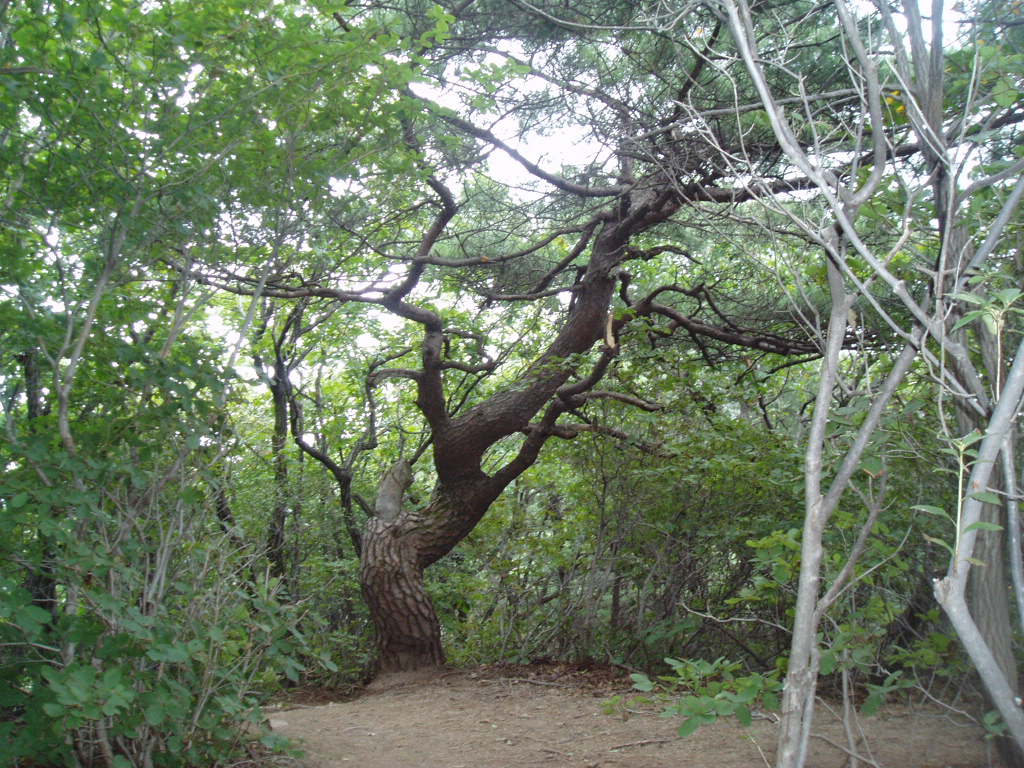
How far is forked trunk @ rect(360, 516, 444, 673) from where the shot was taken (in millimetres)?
6723

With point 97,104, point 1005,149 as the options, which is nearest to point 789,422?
point 1005,149

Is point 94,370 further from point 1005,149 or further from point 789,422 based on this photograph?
point 789,422

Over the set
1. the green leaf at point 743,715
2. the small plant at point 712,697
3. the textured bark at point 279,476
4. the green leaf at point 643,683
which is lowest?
the green leaf at point 743,715

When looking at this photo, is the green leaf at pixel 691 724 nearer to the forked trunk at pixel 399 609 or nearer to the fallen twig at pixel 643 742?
the fallen twig at pixel 643 742

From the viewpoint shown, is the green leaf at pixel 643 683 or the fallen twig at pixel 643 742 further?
the fallen twig at pixel 643 742

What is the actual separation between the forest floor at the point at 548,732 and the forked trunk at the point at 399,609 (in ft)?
1.12

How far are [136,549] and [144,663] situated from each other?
511mm

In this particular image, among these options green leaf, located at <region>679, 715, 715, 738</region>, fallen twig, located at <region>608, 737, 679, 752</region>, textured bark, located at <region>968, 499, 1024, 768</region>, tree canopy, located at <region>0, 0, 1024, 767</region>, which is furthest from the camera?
fallen twig, located at <region>608, 737, 679, 752</region>

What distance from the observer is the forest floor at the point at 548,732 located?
3.49 m

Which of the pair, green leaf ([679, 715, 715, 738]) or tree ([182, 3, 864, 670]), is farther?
tree ([182, 3, 864, 670])

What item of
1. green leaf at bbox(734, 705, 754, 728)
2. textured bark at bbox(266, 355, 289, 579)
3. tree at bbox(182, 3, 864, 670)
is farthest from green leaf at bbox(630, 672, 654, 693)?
textured bark at bbox(266, 355, 289, 579)

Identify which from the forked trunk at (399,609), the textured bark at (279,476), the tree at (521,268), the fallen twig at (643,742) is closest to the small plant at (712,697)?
the fallen twig at (643,742)

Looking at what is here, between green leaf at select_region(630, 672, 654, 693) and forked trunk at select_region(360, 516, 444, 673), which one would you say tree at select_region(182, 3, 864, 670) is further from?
green leaf at select_region(630, 672, 654, 693)

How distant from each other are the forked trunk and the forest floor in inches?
13.5
